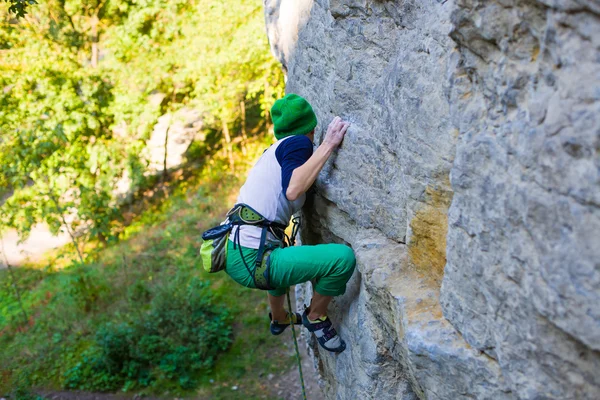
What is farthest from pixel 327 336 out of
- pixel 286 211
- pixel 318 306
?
pixel 286 211

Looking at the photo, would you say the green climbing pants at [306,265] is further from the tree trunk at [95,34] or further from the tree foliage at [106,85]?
the tree trunk at [95,34]

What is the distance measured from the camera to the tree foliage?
10930 mm

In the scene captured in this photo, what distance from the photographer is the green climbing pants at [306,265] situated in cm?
381

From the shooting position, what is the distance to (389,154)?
3.46 meters

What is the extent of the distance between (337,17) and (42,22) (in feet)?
37.5

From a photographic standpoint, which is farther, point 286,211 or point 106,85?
point 106,85

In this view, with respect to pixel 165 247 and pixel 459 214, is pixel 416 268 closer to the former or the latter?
pixel 459 214

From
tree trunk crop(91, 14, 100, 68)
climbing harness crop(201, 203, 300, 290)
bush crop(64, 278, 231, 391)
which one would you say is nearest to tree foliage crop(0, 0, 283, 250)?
tree trunk crop(91, 14, 100, 68)

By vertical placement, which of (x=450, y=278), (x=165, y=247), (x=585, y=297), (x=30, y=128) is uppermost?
(x=585, y=297)

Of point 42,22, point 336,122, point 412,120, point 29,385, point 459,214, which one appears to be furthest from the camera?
point 42,22

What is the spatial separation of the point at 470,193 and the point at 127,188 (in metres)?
12.3

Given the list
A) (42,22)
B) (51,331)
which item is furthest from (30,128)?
(51,331)

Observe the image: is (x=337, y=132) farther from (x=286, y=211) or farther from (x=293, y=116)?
(x=286, y=211)

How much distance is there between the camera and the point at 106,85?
13.4 meters
